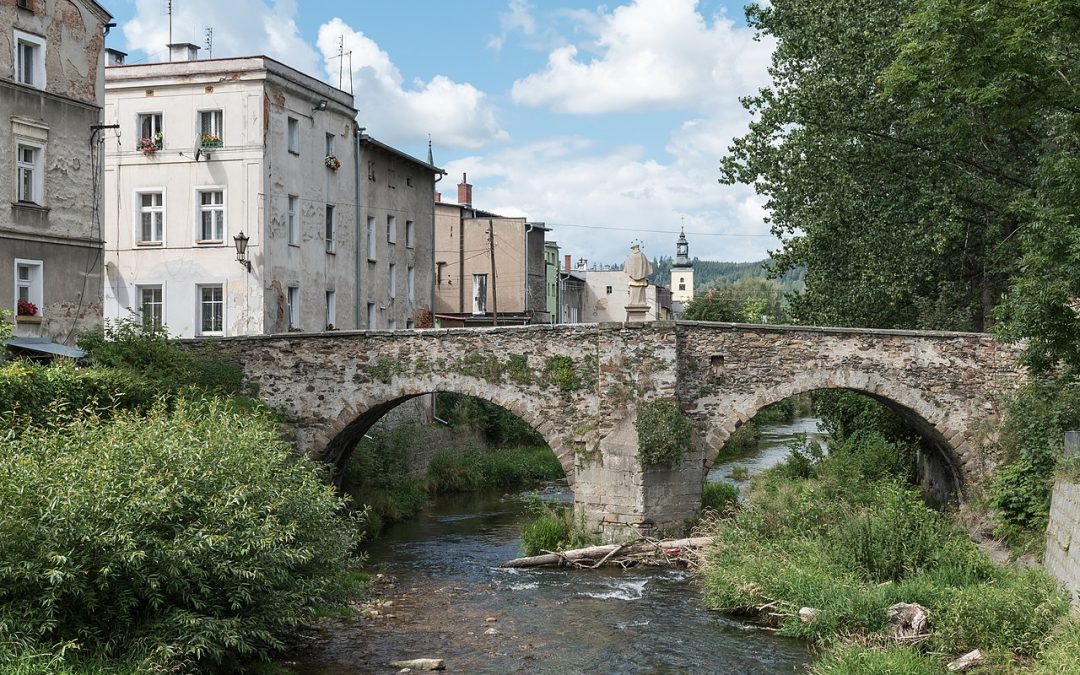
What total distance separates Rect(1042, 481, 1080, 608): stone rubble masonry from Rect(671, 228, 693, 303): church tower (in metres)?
116

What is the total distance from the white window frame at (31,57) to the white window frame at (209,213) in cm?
635

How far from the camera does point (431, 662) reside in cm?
1471

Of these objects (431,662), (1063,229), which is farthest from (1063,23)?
(431,662)

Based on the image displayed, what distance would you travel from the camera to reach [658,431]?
21391 mm

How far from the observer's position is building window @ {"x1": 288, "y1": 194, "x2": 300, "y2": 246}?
29438 millimetres

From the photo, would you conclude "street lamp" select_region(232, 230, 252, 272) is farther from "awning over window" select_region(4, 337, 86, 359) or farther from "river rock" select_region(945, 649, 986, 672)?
"river rock" select_region(945, 649, 986, 672)

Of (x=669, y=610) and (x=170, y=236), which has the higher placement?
(x=170, y=236)

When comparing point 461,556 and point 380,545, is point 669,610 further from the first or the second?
point 380,545

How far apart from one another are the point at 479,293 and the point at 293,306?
17.4m

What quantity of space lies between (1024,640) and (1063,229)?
610 cm

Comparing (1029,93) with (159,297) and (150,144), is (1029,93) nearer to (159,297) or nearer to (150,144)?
(150,144)

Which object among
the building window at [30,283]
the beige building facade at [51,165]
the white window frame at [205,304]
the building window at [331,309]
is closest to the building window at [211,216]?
the white window frame at [205,304]

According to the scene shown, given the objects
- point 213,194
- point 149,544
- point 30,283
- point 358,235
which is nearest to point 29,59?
point 30,283

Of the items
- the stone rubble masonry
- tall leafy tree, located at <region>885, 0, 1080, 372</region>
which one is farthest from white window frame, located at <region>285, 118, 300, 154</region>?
the stone rubble masonry
